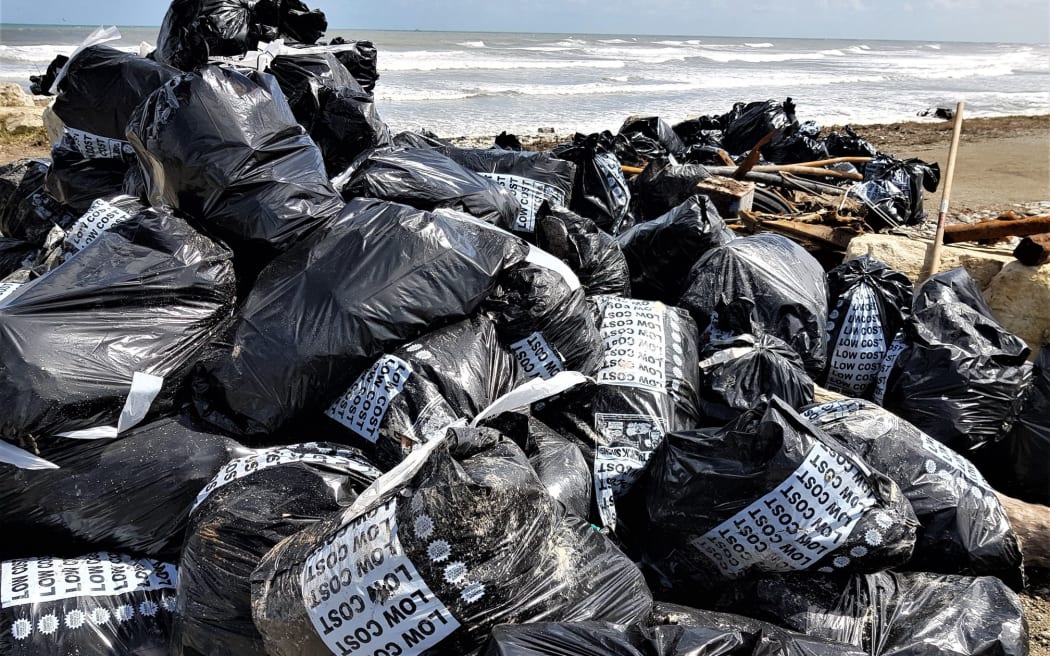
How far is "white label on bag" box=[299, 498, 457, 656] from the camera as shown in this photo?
1.19 m

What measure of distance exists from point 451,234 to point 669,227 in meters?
1.26

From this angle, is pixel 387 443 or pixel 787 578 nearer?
pixel 787 578

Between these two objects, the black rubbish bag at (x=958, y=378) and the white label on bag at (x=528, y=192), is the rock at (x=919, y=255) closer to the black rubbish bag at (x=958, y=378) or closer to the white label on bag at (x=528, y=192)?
the black rubbish bag at (x=958, y=378)

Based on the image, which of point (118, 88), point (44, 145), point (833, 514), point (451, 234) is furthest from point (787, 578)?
point (44, 145)

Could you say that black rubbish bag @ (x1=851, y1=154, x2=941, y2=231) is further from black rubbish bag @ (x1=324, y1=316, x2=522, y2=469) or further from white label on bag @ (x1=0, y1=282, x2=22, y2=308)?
white label on bag @ (x1=0, y1=282, x2=22, y2=308)

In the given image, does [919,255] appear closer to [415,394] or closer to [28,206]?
[415,394]

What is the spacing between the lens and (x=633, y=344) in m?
2.36

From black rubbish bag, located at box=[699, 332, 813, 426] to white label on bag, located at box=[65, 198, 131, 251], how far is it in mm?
1893

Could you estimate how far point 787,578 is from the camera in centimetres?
170

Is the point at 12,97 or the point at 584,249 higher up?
the point at 584,249

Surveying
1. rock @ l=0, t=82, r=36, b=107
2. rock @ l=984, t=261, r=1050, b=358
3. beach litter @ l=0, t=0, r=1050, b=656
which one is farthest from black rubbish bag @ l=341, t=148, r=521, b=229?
rock @ l=0, t=82, r=36, b=107

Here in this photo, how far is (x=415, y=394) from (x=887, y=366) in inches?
68.0

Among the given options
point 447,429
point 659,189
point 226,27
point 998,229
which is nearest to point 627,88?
point 659,189

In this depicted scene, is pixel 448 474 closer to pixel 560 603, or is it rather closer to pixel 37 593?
pixel 560 603
